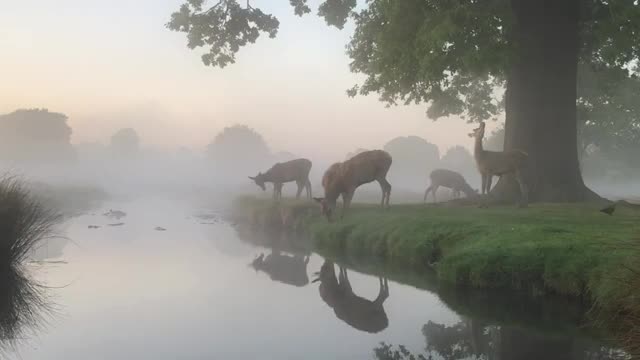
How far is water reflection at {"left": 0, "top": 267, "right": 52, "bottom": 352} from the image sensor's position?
905cm

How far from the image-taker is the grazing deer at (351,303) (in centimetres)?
1030

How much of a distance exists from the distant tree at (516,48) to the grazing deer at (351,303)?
966 centimetres

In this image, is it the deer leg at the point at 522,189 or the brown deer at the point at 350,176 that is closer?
the deer leg at the point at 522,189

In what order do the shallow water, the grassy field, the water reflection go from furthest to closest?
the grassy field < the water reflection < the shallow water

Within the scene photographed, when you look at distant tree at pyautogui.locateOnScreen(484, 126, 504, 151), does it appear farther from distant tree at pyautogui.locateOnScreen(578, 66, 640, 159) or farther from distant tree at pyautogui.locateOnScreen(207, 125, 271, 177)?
distant tree at pyautogui.locateOnScreen(207, 125, 271, 177)

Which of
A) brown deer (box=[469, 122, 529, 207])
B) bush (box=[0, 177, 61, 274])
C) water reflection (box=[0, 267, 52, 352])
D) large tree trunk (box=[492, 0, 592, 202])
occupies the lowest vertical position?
water reflection (box=[0, 267, 52, 352])

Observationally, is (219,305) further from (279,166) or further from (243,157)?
(243,157)

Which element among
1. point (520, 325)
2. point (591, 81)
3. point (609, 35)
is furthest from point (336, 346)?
point (591, 81)

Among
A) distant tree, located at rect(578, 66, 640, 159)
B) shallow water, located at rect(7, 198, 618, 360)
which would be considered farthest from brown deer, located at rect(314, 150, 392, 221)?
distant tree, located at rect(578, 66, 640, 159)

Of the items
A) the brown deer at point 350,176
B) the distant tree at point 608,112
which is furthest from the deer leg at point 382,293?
the distant tree at point 608,112

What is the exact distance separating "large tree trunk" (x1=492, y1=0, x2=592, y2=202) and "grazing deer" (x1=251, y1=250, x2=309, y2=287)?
1051 centimetres

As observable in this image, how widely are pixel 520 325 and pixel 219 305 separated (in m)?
5.59

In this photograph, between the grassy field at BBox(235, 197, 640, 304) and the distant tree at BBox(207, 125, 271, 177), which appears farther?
the distant tree at BBox(207, 125, 271, 177)

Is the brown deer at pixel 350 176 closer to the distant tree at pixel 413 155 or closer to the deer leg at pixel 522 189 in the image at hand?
the deer leg at pixel 522 189
